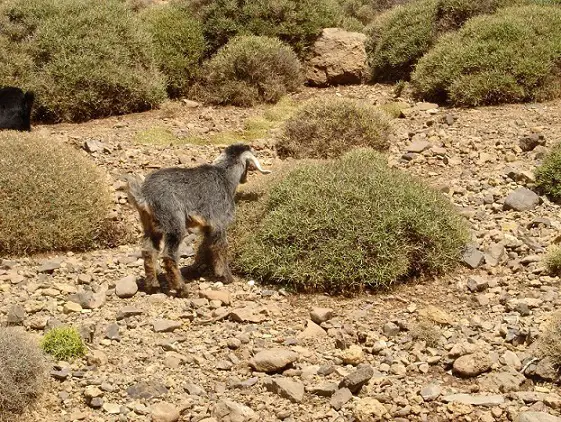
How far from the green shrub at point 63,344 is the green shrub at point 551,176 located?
568 cm

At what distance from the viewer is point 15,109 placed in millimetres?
12141

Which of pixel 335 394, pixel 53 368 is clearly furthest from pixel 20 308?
pixel 335 394

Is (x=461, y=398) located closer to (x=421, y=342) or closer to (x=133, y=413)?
(x=421, y=342)

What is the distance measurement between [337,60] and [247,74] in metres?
2.14

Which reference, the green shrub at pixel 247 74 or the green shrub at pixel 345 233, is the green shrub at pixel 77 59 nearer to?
the green shrub at pixel 247 74

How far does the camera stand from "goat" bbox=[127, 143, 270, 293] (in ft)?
24.5

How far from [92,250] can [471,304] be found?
418cm

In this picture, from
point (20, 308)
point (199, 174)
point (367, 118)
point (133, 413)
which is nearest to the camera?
point (133, 413)

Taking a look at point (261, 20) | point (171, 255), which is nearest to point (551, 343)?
point (171, 255)

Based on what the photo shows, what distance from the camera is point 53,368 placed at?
249 inches

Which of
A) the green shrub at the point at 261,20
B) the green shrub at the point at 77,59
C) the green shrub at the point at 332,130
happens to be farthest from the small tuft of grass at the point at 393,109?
the green shrub at the point at 77,59

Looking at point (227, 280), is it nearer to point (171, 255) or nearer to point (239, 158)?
point (171, 255)

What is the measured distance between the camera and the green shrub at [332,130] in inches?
448

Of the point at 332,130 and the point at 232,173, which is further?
the point at 332,130
